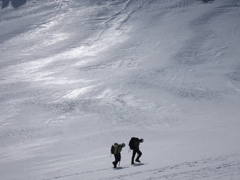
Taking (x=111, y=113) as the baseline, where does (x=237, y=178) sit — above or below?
above

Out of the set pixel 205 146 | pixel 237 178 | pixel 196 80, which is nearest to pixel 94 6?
pixel 196 80

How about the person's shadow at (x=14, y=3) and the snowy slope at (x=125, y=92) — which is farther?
the person's shadow at (x=14, y=3)

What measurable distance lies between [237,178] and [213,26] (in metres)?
50.3

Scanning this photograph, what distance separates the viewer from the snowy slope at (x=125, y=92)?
15688 millimetres

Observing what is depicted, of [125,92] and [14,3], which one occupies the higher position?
[14,3]

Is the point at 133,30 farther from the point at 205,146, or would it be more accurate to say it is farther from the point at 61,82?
the point at 205,146

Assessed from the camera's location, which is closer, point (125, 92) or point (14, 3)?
point (125, 92)

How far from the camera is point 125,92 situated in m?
36.0

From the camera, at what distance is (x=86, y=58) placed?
179 ft

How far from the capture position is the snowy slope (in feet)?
51.5

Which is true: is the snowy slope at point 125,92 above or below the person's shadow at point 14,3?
below

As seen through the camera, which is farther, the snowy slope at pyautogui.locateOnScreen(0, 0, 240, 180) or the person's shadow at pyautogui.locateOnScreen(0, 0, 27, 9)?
the person's shadow at pyautogui.locateOnScreen(0, 0, 27, 9)

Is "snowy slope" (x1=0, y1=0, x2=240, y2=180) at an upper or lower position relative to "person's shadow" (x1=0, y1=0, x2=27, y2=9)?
lower

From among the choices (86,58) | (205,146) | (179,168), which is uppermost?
(179,168)
